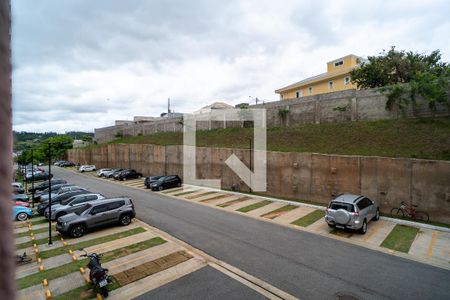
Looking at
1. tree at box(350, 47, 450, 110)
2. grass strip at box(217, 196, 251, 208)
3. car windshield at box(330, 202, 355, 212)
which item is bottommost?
grass strip at box(217, 196, 251, 208)

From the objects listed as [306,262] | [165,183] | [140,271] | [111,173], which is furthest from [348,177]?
[111,173]

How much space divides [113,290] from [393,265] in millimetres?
10839

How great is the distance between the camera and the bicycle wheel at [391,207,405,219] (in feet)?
52.6

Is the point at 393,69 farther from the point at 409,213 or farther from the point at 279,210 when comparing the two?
the point at 279,210

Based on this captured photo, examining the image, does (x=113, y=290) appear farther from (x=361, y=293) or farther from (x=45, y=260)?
(x=361, y=293)

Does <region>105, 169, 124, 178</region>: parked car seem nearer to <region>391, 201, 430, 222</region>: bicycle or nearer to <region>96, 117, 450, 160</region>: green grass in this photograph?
<region>96, 117, 450, 160</region>: green grass

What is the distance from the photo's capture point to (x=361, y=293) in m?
8.73

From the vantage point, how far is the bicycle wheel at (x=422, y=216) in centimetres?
1525

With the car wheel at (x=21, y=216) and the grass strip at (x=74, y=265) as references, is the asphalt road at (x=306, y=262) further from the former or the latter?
the car wheel at (x=21, y=216)

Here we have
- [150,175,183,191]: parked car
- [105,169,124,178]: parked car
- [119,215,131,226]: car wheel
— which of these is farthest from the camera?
[105,169,124,178]: parked car

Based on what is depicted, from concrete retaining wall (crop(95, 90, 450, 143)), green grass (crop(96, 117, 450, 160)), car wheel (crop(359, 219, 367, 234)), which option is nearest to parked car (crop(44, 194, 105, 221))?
green grass (crop(96, 117, 450, 160))

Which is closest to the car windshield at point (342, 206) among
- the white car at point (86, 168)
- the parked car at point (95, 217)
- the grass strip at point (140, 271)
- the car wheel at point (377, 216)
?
the car wheel at point (377, 216)

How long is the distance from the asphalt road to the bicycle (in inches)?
227

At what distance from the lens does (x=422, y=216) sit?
15.4 metres
